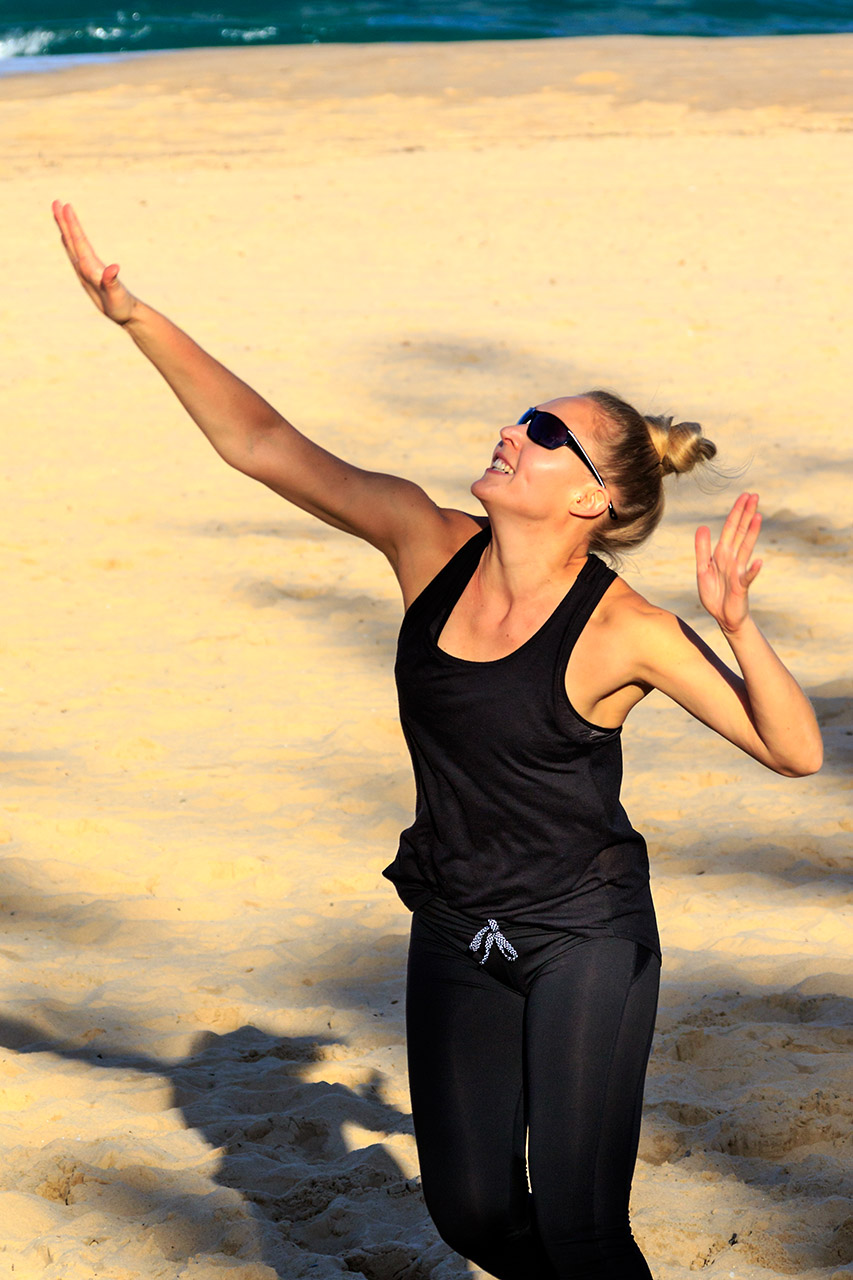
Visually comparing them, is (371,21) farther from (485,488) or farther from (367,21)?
(485,488)

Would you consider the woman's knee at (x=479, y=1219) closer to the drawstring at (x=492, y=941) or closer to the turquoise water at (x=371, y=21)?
the drawstring at (x=492, y=941)

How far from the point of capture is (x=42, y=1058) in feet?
13.5

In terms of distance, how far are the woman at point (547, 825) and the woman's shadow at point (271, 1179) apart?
80 centimetres

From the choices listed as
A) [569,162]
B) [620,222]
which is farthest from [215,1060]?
[569,162]

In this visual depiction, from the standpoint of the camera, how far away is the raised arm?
3.03 meters

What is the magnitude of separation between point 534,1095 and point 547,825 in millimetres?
479

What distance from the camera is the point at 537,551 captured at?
112 inches

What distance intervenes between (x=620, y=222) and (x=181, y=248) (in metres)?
4.93

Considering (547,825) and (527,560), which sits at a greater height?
(527,560)

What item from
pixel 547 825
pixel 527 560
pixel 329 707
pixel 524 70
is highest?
pixel 524 70

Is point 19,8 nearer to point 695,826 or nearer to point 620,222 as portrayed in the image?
point 620,222

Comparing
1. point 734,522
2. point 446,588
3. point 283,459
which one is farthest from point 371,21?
point 734,522

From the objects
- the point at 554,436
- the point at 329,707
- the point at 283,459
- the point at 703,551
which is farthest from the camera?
the point at 329,707

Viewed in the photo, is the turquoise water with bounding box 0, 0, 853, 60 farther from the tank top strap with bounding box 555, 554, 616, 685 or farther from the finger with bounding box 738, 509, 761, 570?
the finger with bounding box 738, 509, 761, 570
